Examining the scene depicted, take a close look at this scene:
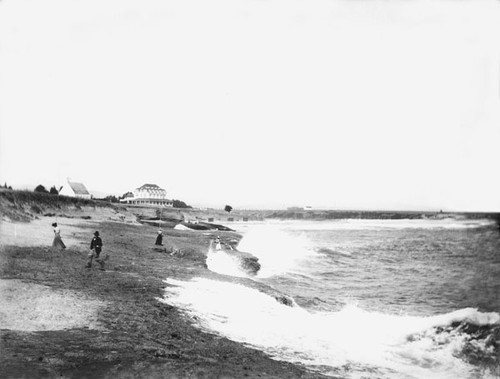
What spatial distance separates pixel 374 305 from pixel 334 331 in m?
1.25

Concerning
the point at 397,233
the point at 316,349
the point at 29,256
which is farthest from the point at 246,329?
the point at 397,233

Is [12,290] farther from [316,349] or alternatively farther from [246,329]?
[316,349]

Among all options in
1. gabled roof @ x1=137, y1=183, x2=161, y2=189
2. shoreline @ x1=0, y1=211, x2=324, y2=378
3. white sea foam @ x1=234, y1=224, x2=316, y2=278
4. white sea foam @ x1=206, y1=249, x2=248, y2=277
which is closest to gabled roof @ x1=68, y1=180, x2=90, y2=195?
shoreline @ x1=0, y1=211, x2=324, y2=378

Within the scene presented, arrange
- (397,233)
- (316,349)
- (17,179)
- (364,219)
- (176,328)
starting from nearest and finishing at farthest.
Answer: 1. (176,328)
2. (316,349)
3. (17,179)
4. (364,219)
5. (397,233)

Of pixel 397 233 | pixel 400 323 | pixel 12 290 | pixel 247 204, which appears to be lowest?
pixel 400 323

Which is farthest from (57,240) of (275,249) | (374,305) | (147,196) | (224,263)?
(275,249)

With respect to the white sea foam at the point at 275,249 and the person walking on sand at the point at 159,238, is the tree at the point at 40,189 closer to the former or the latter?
the person walking on sand at the point at 159,238

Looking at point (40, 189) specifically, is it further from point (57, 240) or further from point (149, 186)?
point (149, 186)

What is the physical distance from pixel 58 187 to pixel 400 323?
4.85 m

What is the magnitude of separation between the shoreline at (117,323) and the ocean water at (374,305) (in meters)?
0.33

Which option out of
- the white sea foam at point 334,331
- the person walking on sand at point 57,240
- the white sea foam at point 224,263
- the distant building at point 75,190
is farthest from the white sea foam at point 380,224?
the person walking on sand at point 57,240

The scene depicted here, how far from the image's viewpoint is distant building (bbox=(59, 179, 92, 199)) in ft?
15.7

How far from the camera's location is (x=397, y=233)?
790 cm

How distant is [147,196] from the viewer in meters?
4.90
